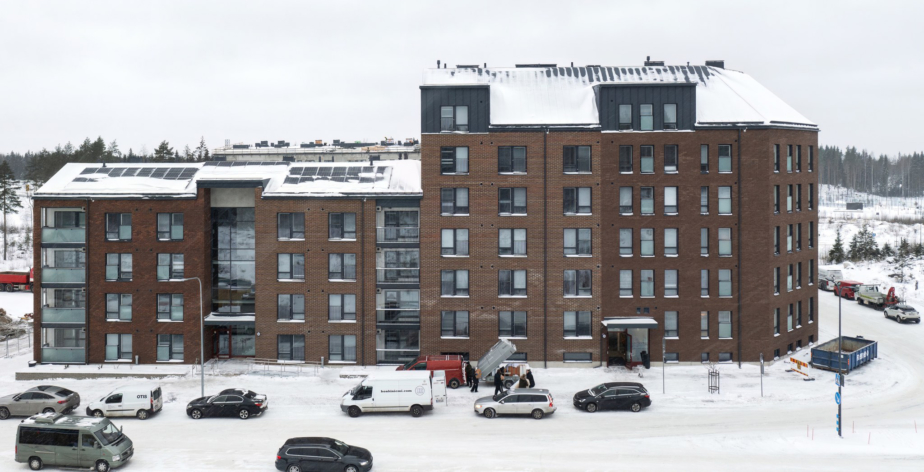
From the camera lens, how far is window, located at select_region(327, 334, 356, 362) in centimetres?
4500

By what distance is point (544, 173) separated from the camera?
144 ft

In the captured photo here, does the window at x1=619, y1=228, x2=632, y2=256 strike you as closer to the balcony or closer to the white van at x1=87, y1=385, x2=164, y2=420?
the balcony

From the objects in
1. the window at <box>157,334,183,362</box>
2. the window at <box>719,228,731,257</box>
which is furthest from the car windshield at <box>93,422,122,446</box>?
the window at <box>719,228,731,257</box>

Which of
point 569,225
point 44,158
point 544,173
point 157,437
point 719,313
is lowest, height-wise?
point 157,437

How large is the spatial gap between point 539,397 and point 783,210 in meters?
23.5

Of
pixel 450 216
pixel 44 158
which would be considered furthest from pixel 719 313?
pixel 44 158

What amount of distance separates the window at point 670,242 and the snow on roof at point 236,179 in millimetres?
16606

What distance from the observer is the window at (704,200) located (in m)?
44.7

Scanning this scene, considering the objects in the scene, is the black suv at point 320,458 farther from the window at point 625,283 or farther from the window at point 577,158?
the window at point 577,158

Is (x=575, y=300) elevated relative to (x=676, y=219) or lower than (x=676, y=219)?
lower

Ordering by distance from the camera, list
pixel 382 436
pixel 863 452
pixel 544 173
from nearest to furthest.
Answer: pixel 863 452
pixel 382 436
pixel 544 173

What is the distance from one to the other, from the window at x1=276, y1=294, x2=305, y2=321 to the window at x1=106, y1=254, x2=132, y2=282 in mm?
10034

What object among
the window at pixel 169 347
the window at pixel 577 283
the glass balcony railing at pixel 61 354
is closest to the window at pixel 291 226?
the window at pixel 169 347

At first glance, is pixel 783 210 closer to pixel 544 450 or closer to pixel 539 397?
pixel 539 397
